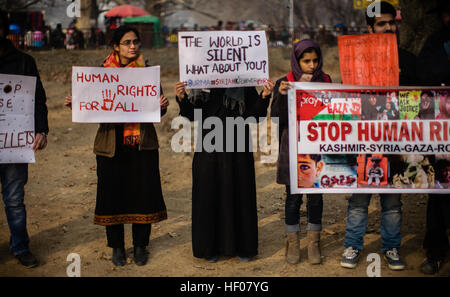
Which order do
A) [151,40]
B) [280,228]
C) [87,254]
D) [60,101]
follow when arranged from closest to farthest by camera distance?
1. [87,254]
2. [280,228]
3. [60,101]
4. [151,40]

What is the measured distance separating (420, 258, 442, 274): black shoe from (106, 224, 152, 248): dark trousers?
260 centimetres

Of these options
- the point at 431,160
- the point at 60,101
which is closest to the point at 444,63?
the point at 431,160

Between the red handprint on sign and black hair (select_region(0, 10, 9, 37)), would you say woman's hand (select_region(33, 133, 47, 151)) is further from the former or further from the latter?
black hair (select_region(0, 10, 9, 37))

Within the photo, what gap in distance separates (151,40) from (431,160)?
20988 mm

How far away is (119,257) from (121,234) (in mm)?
223

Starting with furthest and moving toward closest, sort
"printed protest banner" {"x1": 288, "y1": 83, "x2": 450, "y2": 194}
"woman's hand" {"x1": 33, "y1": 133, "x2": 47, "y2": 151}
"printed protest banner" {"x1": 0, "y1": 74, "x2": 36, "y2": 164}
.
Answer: "woman's hand" {"x1": 33, "y1": 133, "x2": 47, "y2": 151}
"printed protest banner" {"x1": 0, "y1": 74, "x2": 36, "y2": 164}
"printed protest banner" {"x1": 288, "y1": 83, "x2": 450, "y2": 194}

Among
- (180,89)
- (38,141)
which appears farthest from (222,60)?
(38,141)

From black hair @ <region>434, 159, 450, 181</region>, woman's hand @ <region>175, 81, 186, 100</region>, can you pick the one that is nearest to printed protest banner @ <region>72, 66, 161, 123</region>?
woman's hand @ <region>175, 81, 186, 100</region>

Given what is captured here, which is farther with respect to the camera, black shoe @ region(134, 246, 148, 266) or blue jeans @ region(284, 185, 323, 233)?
black shoe @ region(134, 246, 148, 266)

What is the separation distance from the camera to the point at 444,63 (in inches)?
168

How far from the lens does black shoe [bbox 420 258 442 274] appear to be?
175 inches

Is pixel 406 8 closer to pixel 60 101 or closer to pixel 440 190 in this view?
pixel 440 190

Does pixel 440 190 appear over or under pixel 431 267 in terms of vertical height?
over

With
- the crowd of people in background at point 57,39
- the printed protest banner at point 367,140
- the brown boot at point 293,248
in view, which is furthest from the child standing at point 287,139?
the crowd of people in background at point 57,39
